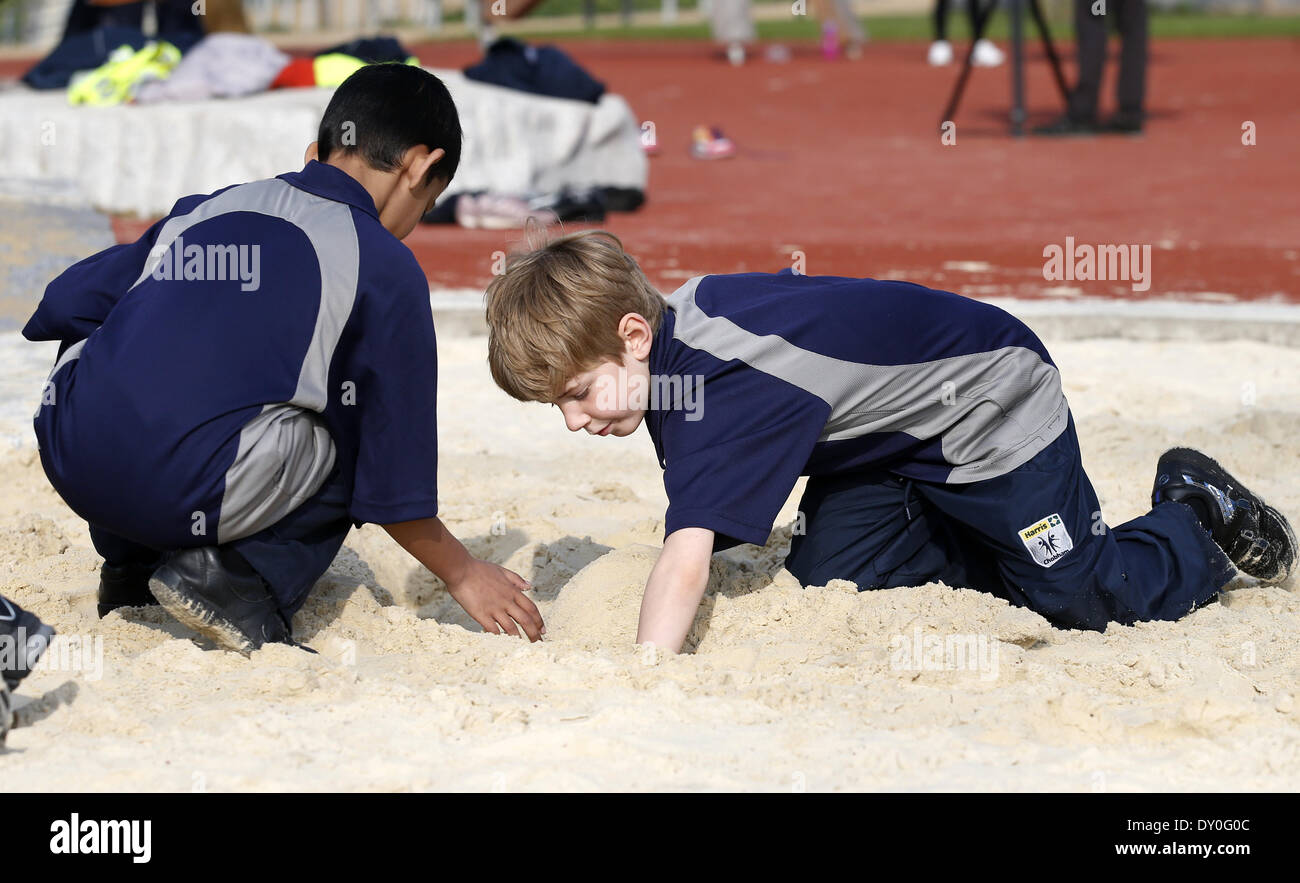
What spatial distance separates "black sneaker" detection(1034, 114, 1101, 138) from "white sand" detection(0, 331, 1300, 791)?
857 centimetres

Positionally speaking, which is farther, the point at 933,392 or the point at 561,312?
the point at 933,392

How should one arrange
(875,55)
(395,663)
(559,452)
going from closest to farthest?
1. (395,663)
2. (559,452)
3. (875,55)

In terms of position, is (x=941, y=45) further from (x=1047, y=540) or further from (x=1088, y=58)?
(x=1047, y=540)

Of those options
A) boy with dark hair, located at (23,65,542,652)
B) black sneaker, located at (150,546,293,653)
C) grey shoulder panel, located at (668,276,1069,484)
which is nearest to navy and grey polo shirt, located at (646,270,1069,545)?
grey shoulder panel, located at (668,276,1069,484)

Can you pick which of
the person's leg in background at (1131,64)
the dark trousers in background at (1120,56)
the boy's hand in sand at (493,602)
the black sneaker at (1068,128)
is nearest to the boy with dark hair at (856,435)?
the boy's hand in sand at (493,602)

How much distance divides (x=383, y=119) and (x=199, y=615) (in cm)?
93

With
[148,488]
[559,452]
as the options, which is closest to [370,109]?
[148,488]

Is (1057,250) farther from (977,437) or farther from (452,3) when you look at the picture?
(452,3)

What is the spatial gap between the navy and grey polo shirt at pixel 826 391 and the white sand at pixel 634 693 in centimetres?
27

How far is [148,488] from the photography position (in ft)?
8.26

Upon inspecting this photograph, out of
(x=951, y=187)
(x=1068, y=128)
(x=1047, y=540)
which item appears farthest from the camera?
(x=1068, y=128)

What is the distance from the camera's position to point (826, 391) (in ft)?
8.73

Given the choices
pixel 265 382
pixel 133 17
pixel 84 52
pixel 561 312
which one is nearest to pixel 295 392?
pixel 265 382
